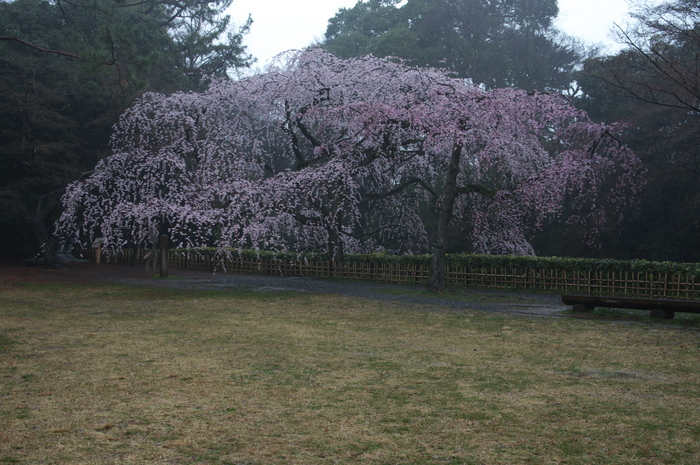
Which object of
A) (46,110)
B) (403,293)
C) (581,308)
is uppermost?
(46,110)

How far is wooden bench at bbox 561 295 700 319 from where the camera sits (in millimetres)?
12469

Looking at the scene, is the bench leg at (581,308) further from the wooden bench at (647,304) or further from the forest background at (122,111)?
the forest background at (122,111)

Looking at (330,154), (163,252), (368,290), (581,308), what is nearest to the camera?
(581,308)

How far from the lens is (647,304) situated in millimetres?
13188

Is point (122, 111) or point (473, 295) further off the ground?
point (122, 111)

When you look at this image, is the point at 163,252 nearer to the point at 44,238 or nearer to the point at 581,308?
the point at 44,238

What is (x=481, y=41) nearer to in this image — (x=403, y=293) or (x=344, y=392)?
(x=403, y=293)

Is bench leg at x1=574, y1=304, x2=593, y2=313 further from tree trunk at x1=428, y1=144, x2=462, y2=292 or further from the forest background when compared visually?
the forest background

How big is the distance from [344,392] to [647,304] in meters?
9.13

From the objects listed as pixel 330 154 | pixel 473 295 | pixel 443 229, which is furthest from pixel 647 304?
pixel 330 154

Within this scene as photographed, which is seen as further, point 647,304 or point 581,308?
point 581,308

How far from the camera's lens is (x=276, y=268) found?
29766 mm

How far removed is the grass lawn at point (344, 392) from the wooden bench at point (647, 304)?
0.55m

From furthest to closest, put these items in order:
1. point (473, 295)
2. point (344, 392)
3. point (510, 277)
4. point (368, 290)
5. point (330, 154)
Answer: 1. point (510, 277)
2. point (330, 154)
3. point (368, 290)
4. point (473, 295)
5. point (344, 392)
